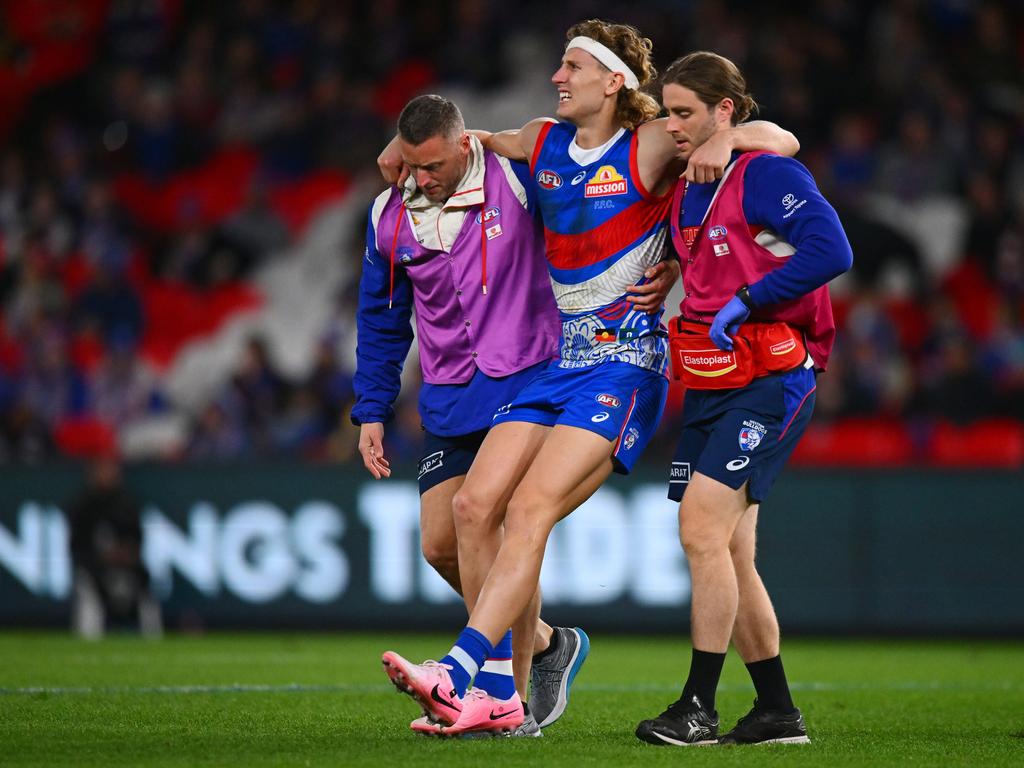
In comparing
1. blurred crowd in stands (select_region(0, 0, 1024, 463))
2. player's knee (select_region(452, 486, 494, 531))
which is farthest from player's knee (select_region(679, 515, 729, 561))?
blurred crowd in stands (select_region(0, 0, 1024, 463))

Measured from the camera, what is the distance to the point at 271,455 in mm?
14195

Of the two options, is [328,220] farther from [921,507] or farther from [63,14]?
[921,507]

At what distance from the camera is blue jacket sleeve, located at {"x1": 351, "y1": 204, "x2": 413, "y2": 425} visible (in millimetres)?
6703

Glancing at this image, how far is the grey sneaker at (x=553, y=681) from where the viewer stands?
6488mm

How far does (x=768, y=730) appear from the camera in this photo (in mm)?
5898

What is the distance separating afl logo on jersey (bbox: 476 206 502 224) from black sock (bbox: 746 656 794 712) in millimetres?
2030

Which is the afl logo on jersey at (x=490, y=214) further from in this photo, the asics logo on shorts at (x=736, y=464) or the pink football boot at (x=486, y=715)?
the pink football boot at (x=486, y=715)

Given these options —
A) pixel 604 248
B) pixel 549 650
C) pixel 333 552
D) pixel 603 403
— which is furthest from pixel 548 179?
pixel 333 552

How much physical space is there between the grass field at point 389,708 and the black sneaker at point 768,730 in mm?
104

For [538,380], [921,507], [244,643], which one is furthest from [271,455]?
[538,380]

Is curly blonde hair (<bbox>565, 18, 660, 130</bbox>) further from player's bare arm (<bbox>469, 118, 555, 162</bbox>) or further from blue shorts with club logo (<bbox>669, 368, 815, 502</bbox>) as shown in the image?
blue shorts with club logo (<bbox>669, 368, 815, 502</bbox>)

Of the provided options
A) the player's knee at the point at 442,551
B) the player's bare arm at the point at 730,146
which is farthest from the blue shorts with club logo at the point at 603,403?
the player's bare arm at the point at 730,146

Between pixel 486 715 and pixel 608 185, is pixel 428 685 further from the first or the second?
pixel 608 185

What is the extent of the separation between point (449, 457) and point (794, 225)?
1.78 m
